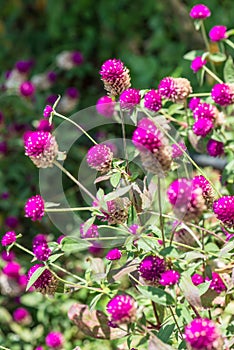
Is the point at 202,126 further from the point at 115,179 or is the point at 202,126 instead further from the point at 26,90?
the point at 26,90

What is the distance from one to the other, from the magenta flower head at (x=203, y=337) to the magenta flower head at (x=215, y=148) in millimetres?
748

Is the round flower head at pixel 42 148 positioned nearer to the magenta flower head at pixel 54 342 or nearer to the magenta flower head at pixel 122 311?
the magenta flower head at pixel 122 311

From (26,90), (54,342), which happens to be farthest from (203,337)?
(26,90)

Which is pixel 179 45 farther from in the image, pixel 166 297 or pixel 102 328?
pixel 166 297

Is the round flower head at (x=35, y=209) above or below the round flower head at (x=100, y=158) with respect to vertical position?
below

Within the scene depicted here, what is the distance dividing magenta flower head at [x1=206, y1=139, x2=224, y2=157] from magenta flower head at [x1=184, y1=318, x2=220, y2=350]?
0.75m

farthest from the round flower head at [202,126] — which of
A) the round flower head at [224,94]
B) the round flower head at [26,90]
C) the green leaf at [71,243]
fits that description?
the round flower head at [26,90]

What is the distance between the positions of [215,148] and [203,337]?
2.55ft

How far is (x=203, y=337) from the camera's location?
80cm

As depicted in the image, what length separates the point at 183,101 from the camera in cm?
140

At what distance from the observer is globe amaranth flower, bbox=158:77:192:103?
1347mm

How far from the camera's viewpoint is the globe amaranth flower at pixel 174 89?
1.35 metres

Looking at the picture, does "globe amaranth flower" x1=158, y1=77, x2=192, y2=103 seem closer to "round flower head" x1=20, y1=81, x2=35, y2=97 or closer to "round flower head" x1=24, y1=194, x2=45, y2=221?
"round flower head" x1=24, y1=194, x2=45, y2=221

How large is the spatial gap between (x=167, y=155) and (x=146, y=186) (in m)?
0.34
